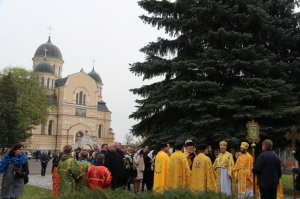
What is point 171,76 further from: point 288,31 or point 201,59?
point 288,31

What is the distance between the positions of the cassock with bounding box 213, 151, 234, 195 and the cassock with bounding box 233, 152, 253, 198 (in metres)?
0.25

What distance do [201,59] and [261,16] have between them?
9.73 ft

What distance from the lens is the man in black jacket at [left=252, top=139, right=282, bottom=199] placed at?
754 cm

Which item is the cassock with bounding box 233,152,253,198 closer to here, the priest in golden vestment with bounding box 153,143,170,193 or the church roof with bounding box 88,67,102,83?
the priest in golden vestment with bounding box 153,143,170,193

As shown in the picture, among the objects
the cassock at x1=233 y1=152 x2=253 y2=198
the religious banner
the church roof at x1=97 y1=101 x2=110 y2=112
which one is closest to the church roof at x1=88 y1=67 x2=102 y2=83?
the church roof at x1=97 y1=101 x2=110 y2=112

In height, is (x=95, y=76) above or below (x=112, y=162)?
above

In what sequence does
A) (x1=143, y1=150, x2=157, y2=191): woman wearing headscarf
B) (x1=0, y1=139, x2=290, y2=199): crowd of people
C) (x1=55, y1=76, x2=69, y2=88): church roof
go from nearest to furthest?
(x1=0, y1=139, x2=290, y2=199): crowd of people
(x1=143, y1=150, x2=157, y2=191): woman wearing headscarf
(x1=55, y1=76, x2=69, y2=88): church roof

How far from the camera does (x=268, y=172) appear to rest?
7.56m

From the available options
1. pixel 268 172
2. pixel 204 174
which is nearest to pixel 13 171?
pixel 204 174

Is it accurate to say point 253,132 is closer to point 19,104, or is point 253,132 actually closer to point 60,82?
point 19,104

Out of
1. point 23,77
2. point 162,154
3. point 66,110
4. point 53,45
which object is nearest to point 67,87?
point 66,110

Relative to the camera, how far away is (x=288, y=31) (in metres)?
15.8

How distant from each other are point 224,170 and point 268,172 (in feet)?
9.49

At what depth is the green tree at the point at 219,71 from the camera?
45.0ft
